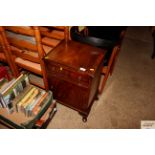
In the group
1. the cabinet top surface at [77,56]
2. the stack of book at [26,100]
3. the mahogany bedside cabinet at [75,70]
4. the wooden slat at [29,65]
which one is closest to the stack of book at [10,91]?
the stack of book at [26,100]

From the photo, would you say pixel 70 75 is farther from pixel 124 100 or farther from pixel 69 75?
pixel 124 100

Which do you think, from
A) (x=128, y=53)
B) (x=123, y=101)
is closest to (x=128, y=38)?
(x=128, y=53)

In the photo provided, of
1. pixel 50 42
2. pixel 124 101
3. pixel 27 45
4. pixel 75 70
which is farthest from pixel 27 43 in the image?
pixel 124 101

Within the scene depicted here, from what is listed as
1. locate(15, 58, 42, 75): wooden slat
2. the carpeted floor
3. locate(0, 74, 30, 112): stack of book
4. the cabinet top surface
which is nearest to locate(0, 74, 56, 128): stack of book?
locate(0, 74, 30, 112): stack of book

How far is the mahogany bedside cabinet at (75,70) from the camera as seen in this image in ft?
3.68

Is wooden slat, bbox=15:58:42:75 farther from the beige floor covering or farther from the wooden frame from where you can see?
the beige floor covering

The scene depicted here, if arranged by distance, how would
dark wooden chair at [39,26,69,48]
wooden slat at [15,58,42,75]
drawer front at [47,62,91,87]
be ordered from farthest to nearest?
1. dark wooden chair at [39,26,69,48]
2. wooden slat at [15,58,42,75]
3. drawer front at [47,62,91,87]

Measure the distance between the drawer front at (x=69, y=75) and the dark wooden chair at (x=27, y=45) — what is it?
164mm

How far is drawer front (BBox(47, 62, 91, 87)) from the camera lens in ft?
3.67

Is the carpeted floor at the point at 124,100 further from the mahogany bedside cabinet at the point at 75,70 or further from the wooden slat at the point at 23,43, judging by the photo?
the wooden slat at the point at 23,43

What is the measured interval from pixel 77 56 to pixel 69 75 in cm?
19

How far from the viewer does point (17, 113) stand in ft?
4.57

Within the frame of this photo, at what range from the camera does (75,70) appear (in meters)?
1.10

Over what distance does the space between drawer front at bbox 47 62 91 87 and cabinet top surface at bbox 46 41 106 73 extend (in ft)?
0.17
